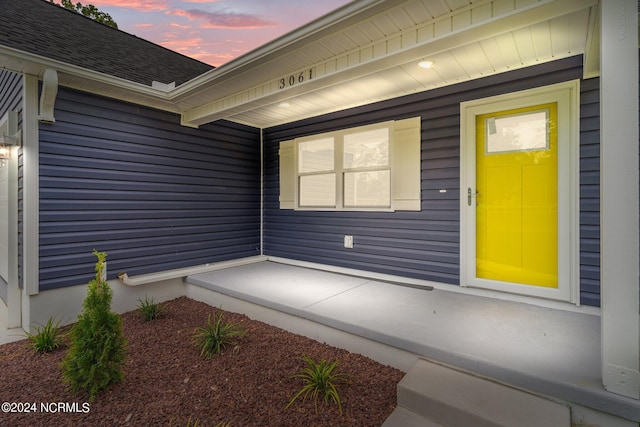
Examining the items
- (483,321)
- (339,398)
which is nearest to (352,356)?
(339,398)

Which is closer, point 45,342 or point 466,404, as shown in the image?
point 466,404

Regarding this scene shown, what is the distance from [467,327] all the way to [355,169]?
2.43 metres

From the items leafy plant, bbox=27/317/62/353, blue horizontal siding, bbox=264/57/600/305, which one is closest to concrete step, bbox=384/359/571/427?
blue horizontal siding, bbox=264/57/600/305

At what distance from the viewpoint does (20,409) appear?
1.95 m

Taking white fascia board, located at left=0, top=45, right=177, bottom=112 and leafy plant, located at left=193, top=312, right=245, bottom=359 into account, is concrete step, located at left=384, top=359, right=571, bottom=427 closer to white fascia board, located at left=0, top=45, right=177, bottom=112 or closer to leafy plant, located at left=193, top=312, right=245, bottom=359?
leafy plant, located at left=193, top=312, right=245, bottom=359

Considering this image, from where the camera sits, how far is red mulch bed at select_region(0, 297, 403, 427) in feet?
6.02

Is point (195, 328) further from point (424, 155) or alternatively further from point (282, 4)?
point (282, 4)

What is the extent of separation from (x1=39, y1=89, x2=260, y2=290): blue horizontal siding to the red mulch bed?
1.16m

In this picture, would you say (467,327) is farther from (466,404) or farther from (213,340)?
(213,340)

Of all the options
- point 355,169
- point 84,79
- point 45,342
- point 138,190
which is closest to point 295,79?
point 355,169

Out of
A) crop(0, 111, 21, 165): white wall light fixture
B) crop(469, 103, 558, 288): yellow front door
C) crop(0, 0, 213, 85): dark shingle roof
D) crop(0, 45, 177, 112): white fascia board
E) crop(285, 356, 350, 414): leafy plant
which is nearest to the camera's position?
crop(285, 356, 350, 414): leafy plant

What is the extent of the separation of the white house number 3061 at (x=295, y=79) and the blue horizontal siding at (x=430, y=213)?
132cm

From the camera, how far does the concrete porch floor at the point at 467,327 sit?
1.71m

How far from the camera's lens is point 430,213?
3551mm
